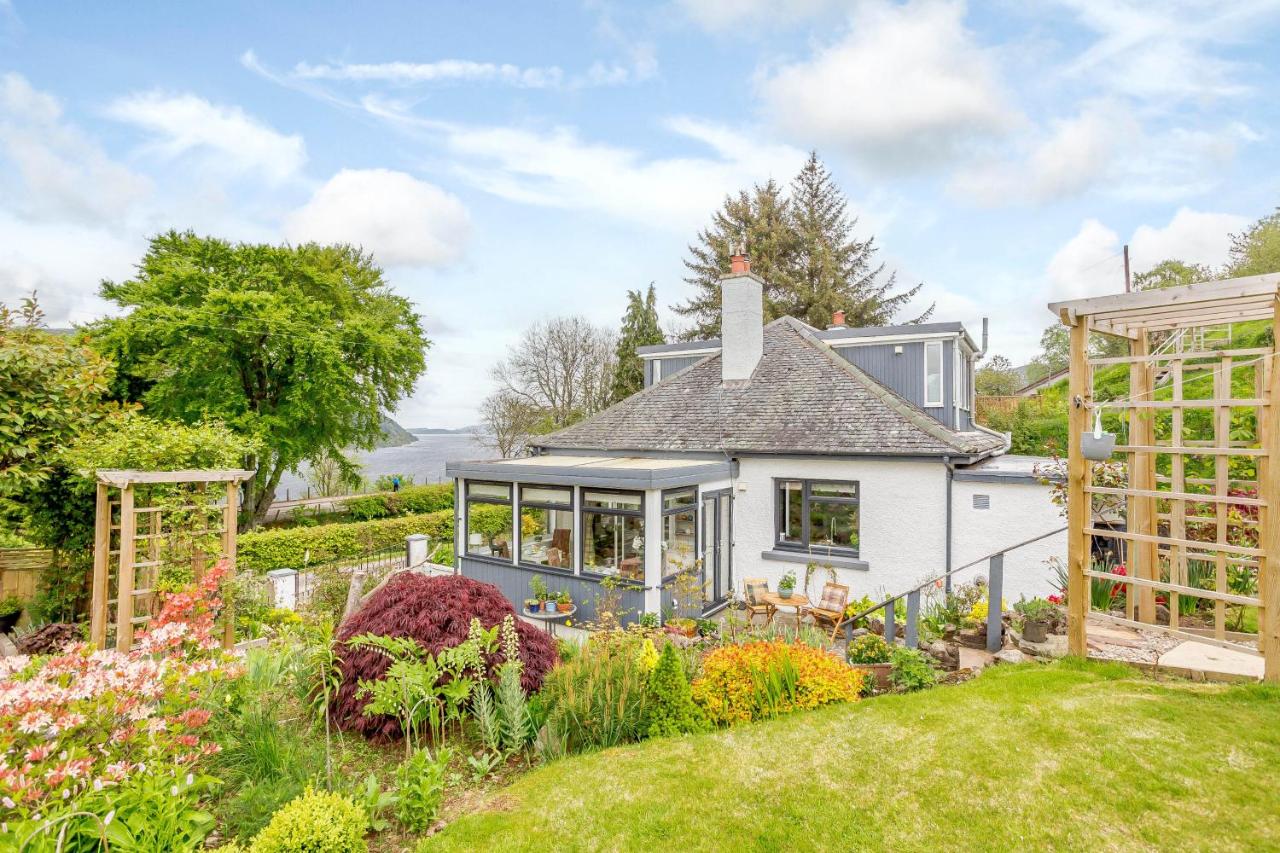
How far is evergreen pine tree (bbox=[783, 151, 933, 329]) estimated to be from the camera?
104 feet

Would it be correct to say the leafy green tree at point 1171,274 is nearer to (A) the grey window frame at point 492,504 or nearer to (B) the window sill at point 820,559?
(B) the window sill at point 820,559

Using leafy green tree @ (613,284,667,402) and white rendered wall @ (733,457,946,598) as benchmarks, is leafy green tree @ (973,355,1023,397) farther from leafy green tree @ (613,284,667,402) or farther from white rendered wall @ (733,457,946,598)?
white rendered wall @ (733,457,946,598)

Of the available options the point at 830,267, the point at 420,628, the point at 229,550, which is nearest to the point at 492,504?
the point at 229,550

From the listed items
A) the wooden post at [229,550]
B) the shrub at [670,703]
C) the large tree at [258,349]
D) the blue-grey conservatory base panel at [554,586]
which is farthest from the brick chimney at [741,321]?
the large tree at [258,349]

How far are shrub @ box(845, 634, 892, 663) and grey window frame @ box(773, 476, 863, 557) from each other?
17.2 ft

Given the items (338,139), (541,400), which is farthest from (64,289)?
(541,400)

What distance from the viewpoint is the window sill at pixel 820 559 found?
11.4 metres

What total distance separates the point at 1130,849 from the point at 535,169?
1361cm

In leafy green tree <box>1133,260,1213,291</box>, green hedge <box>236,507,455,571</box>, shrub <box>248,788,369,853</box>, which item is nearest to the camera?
shrub <box>248,788,369,853</box>

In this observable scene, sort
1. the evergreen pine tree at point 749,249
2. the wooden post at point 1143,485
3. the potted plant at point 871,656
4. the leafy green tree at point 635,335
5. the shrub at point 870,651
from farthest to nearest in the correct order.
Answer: the evergreen pine tree at point 749,249 → the leafy green tree at point 635,335 → the shrub at point 870,651 → the potted plant at point 871,656 → the wooden post at point 1143,485

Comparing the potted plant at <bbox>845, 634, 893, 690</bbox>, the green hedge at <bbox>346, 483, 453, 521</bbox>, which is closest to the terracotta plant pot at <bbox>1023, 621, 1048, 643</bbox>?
the potted plant at <bbox>845, 634, 893, 690</bbox>

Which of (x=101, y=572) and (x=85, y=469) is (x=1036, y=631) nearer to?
(x=101, y=572)

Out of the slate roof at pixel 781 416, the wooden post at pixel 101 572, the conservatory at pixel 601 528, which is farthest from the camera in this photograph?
the slate roof at pixel 781 416

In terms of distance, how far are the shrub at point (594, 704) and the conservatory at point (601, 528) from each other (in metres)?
4.90
